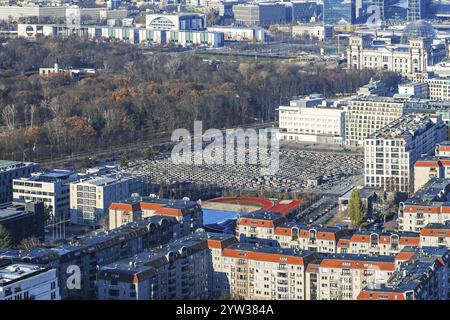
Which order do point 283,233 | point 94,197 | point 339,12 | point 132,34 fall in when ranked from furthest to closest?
point 339,12 → point 132,34 → point 94,197 → point 283,233

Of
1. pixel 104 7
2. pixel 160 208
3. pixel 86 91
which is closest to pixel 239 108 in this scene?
pixel 86 91

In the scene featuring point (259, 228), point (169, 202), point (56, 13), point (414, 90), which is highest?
point (56, 13)

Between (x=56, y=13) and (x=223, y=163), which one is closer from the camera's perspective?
(x=223, y=163)

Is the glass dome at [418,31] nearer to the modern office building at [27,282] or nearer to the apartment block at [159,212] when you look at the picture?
the apartment block at [159,212]

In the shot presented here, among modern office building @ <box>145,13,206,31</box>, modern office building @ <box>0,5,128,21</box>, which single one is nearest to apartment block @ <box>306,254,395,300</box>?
modern office building @ <box>145,13,206,31</box>

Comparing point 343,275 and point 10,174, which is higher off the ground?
point 10,174

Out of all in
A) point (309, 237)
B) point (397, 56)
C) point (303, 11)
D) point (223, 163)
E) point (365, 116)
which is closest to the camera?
point (309, 237)

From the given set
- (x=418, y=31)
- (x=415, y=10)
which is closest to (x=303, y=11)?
(x=415, y=10)

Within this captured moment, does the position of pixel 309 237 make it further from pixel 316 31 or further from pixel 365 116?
pixel 316 31
